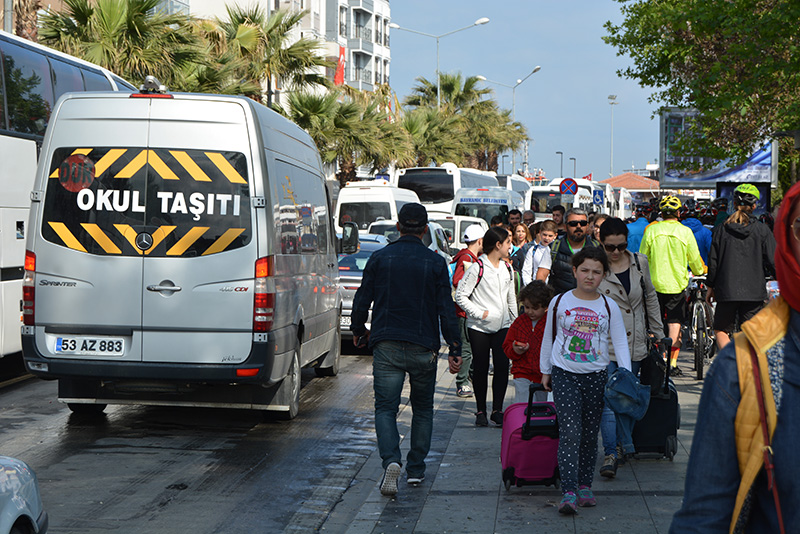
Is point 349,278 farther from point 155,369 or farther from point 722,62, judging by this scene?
point 722,62

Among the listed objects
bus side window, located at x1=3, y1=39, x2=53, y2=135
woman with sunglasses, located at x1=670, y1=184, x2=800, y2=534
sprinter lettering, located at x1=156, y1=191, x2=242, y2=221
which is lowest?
woman with sunglasses, located at x1=670, y1=184, x2=800, y2=534

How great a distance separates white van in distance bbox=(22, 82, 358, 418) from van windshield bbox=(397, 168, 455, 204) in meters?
32.1

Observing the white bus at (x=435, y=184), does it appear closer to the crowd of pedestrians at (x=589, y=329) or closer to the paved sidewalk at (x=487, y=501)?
the crowd of pedestrians at (x=589, y=329)

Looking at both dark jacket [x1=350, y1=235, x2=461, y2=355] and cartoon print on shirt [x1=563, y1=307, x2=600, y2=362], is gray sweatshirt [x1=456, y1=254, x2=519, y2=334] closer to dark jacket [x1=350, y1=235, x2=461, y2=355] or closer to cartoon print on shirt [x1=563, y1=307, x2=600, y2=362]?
dark jacket [x1=350, y1=235, x2=461, y2=355]

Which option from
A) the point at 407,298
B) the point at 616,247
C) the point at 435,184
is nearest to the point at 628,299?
the point at 616,247

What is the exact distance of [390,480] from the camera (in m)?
6.49

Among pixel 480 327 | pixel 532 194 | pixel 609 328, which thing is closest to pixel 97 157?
pixel 480 327

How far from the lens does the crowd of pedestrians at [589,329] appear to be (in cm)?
197

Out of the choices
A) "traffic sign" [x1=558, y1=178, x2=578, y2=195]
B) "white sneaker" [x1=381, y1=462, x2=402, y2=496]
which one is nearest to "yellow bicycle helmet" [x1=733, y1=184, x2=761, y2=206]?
"white sneaker" [x1=381, y1=462, x2=402, y2=496]

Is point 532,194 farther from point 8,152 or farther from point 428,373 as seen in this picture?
point 428,373

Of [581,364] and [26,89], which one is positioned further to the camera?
[26,89]

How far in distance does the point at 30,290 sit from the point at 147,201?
3.90 ft

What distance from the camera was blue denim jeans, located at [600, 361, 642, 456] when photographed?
688cm

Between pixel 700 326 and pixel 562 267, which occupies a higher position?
pixel 562 267
